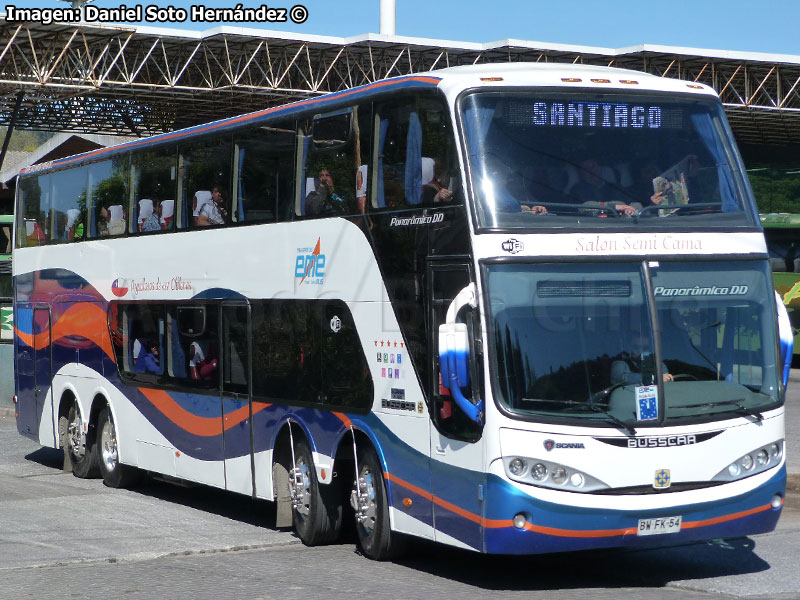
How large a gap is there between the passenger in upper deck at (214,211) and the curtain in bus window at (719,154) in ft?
16.6

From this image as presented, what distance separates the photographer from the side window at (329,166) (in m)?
10.9

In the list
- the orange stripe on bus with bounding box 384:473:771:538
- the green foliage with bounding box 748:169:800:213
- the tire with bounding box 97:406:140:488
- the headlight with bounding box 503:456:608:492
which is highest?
the green foliage with bounding box 748:169:800:213

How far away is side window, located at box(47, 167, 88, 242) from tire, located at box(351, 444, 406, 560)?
7.16m

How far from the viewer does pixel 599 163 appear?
30.8 ft

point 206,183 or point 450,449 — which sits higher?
point 206,183

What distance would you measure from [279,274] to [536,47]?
78.1ft

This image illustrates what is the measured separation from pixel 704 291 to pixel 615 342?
2.75 ft

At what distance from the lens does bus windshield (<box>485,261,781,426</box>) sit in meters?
8.81

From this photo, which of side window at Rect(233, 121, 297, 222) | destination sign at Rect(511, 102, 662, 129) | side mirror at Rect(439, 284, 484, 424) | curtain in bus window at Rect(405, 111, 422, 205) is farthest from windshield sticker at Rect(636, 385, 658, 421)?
side window at Rect(233, 121, 297, 222)

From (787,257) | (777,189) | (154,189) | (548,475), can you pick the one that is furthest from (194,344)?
(777,189)

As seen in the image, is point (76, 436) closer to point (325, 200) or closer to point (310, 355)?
point (310, 355)

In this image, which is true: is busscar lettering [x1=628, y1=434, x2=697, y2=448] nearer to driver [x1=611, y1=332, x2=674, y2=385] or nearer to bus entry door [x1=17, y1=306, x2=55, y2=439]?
driver [x1=611, y1=332, x2=674, y2=385]

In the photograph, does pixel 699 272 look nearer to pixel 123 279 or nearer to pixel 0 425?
pixel 123 279

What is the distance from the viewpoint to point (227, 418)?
12914 millimetres
